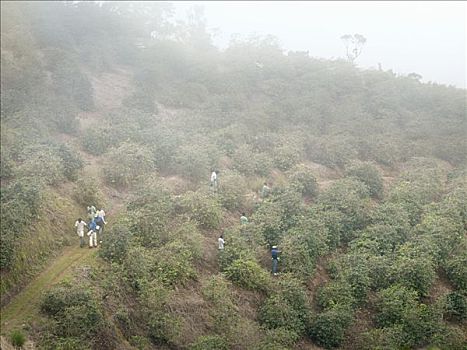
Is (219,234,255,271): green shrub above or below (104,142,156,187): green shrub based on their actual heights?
below

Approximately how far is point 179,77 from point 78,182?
74.0 ft

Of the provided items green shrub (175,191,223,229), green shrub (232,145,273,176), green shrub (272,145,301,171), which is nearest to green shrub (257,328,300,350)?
green shrub (175,191,223,229)

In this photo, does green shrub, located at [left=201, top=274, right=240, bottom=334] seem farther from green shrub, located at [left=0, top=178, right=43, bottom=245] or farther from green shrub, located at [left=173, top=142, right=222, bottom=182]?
green shrub, located at [left=173, top=142, right=222, bottom=182]

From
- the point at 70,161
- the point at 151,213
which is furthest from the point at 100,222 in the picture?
the point at 70,161

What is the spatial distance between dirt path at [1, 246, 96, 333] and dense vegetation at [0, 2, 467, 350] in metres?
0.52

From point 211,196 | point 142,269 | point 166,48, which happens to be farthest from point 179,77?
point 142,269

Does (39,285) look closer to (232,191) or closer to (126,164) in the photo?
(126,164)

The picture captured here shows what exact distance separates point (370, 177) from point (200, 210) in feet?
43.2

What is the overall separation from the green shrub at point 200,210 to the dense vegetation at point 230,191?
10cm

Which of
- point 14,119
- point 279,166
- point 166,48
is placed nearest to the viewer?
point 14,119

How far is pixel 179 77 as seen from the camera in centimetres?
4447

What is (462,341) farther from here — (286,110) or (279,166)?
(286,110)

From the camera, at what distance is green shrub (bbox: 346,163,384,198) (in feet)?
102

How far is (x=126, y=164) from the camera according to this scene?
27.3m
